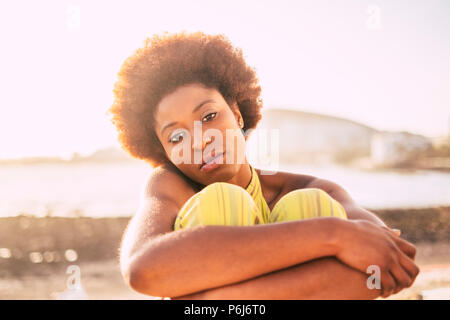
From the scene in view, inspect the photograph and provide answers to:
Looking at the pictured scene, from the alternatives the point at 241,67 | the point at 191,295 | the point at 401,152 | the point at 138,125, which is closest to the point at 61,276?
the point at 138,125

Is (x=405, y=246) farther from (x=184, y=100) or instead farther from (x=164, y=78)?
(x=164, y=78)

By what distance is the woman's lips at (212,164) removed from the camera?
1640mm

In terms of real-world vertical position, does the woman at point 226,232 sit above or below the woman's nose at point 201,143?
below

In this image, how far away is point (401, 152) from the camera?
2478cm

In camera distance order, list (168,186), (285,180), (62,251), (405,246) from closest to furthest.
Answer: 1. (405,246)
2. (168,186)
3. (285,180)
4. (62,251)

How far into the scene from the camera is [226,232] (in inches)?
42.6

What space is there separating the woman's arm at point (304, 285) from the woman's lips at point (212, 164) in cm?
63

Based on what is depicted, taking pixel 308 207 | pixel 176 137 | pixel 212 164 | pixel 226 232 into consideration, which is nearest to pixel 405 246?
pixel 308 207

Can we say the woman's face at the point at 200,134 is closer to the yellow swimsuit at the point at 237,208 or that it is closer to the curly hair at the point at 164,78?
the curly hair at the point at 164,78

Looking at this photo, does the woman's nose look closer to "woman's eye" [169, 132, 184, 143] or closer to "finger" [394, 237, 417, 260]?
"woman's eye" [169, 132, 184, 143]

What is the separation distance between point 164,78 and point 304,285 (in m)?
1.26

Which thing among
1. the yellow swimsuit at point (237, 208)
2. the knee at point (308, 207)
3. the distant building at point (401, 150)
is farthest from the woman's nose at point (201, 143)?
the distant building at point (401, 150)

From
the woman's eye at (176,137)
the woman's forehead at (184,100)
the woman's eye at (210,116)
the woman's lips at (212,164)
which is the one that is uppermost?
the woman's forehead at (184,100)

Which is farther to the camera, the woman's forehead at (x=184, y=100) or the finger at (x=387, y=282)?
the woman's forehead at (x=184, y=100)
